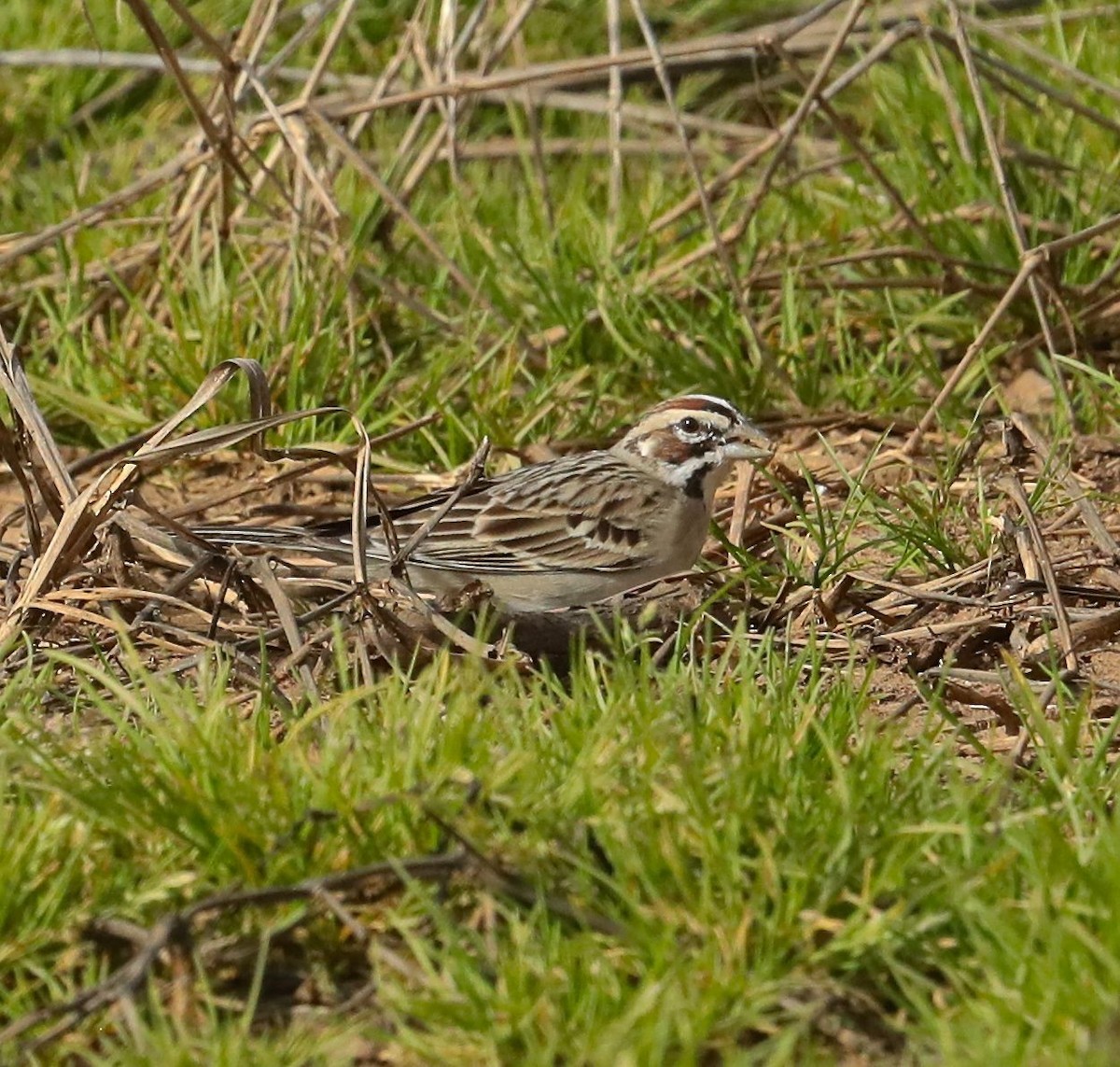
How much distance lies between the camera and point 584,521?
19.4ft

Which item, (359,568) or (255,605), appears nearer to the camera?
(359,568)

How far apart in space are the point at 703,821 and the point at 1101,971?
74 cm

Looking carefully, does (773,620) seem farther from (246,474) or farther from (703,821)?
(246,474)

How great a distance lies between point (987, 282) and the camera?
696cm

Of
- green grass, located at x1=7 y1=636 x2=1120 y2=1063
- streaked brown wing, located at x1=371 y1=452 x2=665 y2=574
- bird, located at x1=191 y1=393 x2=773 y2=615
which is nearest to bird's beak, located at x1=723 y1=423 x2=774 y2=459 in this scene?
bird, located at x1=191 y1=393 x2=773 y2=615

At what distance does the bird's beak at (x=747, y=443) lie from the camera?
5.82m

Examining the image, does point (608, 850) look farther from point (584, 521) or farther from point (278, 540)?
point (584, 521)

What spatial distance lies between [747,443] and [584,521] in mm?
554

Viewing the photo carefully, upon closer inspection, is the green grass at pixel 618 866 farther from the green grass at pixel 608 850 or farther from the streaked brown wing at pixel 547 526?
the streaked brown wing at pixel 547 526

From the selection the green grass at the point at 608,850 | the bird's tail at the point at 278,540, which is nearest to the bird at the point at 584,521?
the bird's tail at the point at 278,540

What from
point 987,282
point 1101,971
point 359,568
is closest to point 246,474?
point 359,568

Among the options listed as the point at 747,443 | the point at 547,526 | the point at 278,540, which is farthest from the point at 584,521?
the point at 278,540

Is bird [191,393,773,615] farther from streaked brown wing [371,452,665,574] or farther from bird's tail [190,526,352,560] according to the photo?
bird's tail [190,526,352,560]

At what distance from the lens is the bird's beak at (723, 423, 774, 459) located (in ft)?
19.1
